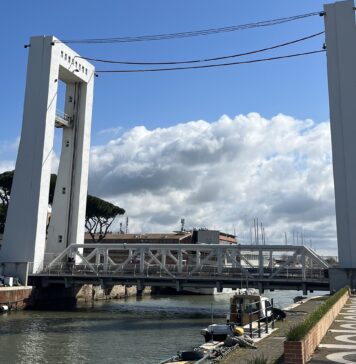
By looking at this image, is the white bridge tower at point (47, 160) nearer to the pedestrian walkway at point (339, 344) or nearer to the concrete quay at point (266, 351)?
the concrete quay at point (266, 351)

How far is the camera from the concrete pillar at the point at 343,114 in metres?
39.1

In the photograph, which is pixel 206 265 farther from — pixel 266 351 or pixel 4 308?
pixel 266 351

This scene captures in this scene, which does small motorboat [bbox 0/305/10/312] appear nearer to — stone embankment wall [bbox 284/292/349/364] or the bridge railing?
the bridge railing

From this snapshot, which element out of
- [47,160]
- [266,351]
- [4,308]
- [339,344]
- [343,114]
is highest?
[343,114]

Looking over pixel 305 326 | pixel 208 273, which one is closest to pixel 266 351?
pixel 305 326

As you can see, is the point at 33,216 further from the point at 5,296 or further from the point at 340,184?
the point at 340,184

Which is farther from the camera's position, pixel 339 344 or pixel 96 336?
pixel 96 336

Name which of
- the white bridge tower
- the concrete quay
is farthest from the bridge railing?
the concrete quay

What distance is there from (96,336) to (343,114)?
28027 millimetres

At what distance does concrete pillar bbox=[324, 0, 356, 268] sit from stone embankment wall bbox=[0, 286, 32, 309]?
87.1 feet

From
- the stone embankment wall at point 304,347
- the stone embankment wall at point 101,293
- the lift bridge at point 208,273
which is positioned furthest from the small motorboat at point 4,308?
the stone embankment wall at point 304,347

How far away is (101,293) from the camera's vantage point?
5478cm

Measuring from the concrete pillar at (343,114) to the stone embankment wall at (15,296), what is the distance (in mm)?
26548

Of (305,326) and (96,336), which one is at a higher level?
(305,326)
